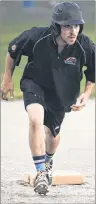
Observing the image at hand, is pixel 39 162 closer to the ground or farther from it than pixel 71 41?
closer to the ground

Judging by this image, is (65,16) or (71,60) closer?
(65,16)

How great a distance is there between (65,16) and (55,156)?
2.72m

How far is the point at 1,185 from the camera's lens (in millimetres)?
6051

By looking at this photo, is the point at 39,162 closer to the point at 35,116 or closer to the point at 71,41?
the point at 35,116

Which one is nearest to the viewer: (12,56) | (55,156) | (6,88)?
(12,56)

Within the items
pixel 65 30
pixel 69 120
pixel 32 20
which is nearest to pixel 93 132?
pixel 69 120

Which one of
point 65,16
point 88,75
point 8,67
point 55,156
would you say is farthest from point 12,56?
point 55,156

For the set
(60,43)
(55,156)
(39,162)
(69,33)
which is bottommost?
(55,156)

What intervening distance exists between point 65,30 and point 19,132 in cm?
380

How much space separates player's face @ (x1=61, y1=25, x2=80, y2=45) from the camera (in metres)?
5.23

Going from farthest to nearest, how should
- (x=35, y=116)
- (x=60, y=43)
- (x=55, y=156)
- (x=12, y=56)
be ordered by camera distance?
(x=55, y=156) → (x=12, y=56) → (x=60, y=43) → (x=35, y=116)

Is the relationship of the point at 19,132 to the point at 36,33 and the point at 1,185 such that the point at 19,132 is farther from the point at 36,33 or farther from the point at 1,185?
the point at 36,33

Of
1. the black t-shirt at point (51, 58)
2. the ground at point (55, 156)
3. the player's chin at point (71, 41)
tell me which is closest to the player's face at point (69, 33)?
the player's chin at point (71, 41)

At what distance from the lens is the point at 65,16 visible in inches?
207
